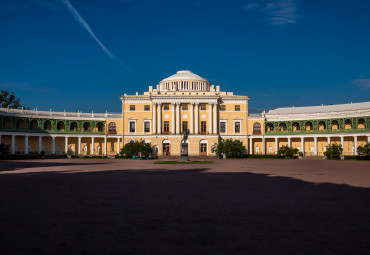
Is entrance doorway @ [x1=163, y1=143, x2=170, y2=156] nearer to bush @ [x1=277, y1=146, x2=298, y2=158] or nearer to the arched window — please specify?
the arched window

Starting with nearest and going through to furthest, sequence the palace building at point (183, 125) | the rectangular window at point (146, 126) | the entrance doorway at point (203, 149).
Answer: the palace building at point (183, 125) < the entrance doorway at point (203, 149) < the rectangular window at point (146, 126)

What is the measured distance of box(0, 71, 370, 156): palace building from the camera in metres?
75.3

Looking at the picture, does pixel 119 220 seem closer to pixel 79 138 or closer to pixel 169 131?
pixel 169 131

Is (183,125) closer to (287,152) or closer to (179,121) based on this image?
(179,121)

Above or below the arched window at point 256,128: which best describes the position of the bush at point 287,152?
below

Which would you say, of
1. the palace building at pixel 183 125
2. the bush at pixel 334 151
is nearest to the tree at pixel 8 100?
the palace building at pixel 183 125

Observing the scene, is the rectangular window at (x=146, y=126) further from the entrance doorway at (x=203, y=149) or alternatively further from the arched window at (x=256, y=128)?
the arched window at (x=256, y=128)

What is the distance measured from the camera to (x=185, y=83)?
84625 millimetres

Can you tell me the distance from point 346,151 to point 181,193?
71.0m

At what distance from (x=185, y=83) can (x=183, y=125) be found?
12.5 meters

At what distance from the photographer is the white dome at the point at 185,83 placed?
84.6 metres

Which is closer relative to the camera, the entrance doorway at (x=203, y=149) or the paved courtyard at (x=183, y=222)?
the paved courtyard at (x=183, y=222)
